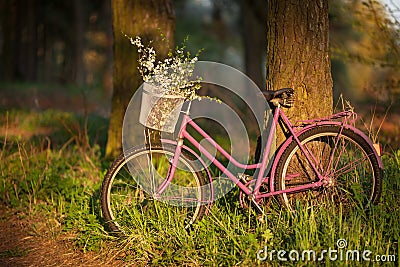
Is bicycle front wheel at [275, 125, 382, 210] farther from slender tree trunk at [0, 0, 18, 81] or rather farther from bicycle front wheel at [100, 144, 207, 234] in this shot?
slender tree trunk at [0, 0, 18, 81]

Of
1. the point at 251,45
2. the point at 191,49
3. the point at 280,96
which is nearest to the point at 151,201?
the point at 280,96

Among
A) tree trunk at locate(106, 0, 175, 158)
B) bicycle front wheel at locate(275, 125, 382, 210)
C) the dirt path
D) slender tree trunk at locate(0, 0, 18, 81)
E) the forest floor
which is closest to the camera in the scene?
the forest floor

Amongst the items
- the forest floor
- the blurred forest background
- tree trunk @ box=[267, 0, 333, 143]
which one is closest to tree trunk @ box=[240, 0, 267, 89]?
the blurred forest background

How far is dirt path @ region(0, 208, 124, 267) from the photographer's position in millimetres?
5012

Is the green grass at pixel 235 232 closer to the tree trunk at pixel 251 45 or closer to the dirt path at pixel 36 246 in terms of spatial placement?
the dirt path at pixel 36 246

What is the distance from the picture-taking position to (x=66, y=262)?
16.4 feet

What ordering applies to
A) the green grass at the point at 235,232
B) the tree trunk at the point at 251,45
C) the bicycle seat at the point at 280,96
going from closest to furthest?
the green grass at the point at 235,232
the bicycle seat at the point at 280,96
the tree trunk at the point at 251,45

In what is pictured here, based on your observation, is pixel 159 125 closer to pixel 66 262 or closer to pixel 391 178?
pixel 66 262

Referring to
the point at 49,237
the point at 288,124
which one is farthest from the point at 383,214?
the point at 49,237

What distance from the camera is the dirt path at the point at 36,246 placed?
5.01m

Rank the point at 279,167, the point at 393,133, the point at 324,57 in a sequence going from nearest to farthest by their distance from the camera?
the point at 279,167
the point at 324,57
the point at 393,133

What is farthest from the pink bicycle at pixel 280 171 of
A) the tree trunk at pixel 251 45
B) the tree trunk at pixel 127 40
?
the tree trunk at pixel 251 45

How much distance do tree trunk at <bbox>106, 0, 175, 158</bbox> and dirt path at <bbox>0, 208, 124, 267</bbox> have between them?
6.60 ft

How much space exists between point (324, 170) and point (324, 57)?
3.05 feet
